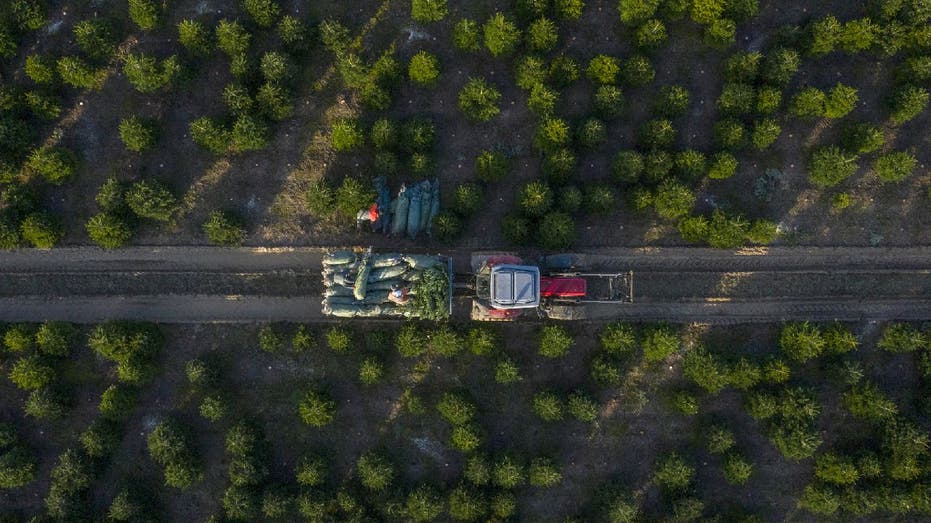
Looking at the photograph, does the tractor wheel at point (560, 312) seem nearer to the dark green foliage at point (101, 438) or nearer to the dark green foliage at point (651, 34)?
the dark green foliage at point (651, 34)

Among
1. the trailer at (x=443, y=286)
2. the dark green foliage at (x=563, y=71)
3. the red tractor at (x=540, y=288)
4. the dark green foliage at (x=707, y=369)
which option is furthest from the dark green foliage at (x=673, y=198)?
the dark green foliage at (x=563, y=71)

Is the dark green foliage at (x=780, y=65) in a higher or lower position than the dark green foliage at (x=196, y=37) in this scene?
lower

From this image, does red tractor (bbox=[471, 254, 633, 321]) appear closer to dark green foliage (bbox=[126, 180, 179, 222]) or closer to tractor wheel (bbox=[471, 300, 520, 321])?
tractor wheel (bbox=[471, 300, 520, 321])

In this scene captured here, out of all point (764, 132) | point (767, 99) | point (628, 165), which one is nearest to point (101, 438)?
point (628, 165)

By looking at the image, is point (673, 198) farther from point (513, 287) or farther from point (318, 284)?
point (318, 284)

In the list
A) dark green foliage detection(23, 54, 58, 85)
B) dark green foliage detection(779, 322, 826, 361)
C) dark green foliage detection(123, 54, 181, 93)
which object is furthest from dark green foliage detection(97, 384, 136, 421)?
dark green foliage detection(779, 322, 826, 361)
